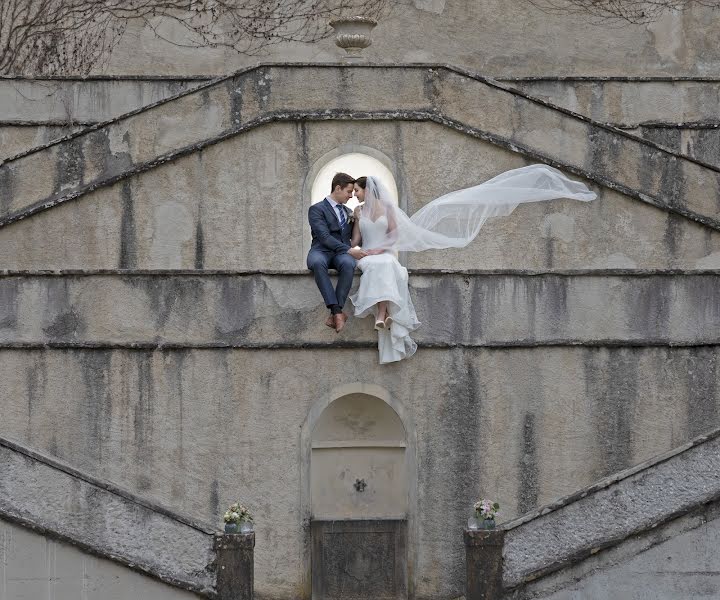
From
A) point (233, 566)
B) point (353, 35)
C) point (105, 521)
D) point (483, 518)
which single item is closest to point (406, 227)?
point (353, 35)

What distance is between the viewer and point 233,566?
1930 centimetres

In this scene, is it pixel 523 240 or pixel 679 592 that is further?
pixel 523 240

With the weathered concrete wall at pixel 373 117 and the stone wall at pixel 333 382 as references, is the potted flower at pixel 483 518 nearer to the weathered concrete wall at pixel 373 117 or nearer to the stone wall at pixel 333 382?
the stone wall at pixel 333 382

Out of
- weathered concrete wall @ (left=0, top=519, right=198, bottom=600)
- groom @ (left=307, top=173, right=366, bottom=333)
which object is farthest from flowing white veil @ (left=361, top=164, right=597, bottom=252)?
weathered concrete wall @ (left=0, top=519, right=198, bottom=600)

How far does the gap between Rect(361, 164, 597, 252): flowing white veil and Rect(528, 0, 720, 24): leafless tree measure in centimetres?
681

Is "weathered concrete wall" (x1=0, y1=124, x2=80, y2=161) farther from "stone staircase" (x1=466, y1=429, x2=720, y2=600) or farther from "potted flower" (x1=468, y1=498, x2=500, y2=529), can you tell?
"stone staircase" (x1=466, y1=429, x2=720, y2=600)

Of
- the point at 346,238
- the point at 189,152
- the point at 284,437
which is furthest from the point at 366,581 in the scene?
the point at 189,152

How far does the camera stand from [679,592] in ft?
62.7

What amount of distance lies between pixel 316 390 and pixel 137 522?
13.7 feet

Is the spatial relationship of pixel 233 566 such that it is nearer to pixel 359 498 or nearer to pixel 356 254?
pixel 359 498

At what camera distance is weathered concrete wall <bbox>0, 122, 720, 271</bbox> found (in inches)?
996

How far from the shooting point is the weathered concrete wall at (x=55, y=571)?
19.2 metres

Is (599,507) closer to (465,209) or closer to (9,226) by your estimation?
(465,209)

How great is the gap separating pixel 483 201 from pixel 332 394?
133 inches
